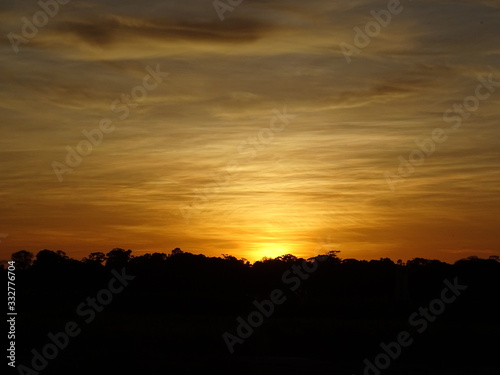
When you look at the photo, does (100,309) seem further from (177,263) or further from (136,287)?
(177,263)

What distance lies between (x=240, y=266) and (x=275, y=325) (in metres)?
33.5

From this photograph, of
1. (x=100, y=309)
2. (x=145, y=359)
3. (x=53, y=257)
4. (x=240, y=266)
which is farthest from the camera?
(x=53, y=257)

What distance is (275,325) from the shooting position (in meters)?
31.7

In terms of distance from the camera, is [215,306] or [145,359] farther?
[215,306]

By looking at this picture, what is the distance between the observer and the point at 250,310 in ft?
143

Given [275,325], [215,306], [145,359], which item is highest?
[215,306]

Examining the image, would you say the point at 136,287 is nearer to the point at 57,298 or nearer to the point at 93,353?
the point at 57,298

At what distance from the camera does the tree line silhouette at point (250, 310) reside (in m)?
24.7

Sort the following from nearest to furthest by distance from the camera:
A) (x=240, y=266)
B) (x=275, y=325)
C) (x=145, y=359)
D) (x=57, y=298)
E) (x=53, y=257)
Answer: (x=145, y=359), (x=275, y=325), (x=57, y=298), (x=240, y=266), (x=53, y=257)

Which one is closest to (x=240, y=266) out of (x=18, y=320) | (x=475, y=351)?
(x=18, y=320)

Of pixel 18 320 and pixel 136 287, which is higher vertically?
pixel 136 287

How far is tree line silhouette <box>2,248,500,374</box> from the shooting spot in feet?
81.0

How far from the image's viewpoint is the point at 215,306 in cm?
4609

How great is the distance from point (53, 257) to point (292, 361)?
6362cm
